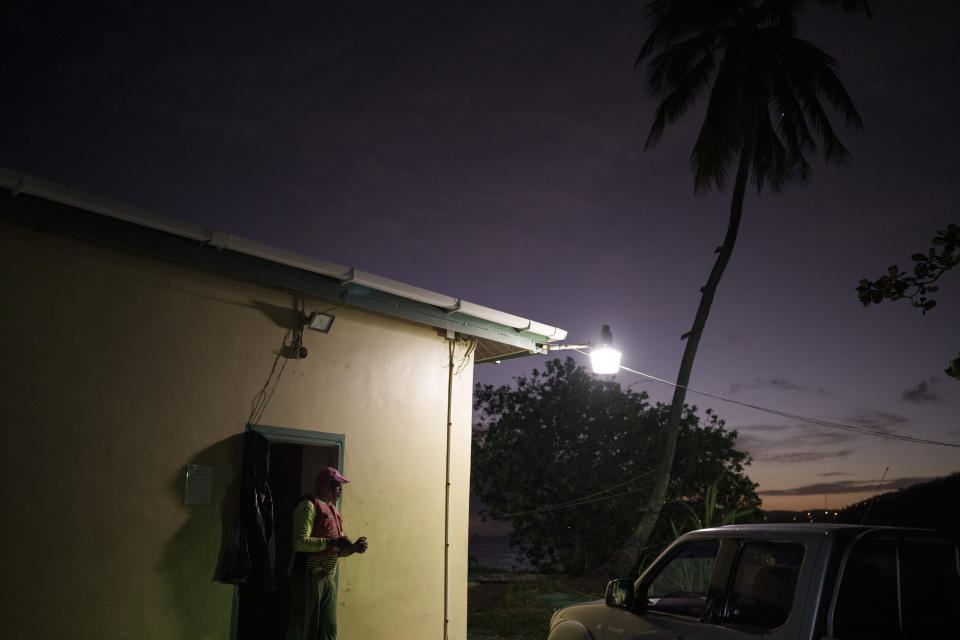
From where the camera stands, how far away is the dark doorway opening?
325 inches

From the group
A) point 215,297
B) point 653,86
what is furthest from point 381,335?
point 653,86

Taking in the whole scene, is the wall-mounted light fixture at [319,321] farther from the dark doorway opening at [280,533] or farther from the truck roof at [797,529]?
the truck roof at [797,529]

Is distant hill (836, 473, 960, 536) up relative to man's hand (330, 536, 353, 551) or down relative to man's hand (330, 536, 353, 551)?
up

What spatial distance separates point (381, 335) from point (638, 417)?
11.8m

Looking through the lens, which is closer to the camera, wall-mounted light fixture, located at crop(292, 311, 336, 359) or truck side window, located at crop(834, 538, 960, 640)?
truck side window, located at crop(834, 538, 960, 640)

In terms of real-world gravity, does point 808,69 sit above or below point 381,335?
above

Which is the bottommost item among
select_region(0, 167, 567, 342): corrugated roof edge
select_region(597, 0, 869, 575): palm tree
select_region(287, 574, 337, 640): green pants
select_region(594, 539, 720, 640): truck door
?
select_region(287, 574, 337, 640): green pants

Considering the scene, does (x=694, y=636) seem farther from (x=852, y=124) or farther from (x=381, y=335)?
(x=852, y=124)

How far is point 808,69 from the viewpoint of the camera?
15.0 m

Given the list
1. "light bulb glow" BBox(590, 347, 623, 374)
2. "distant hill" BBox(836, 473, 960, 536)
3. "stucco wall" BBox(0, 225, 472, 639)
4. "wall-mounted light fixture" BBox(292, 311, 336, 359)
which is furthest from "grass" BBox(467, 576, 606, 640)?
"wall-mounted light fixture" BBox(292, 311, 336, 359)

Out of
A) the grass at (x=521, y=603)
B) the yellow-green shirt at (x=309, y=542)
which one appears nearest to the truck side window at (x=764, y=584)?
the yellow-green shirt at (x=309, y=542)

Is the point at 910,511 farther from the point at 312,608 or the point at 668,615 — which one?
the point at 312,608

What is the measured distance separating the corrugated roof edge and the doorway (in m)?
2.01

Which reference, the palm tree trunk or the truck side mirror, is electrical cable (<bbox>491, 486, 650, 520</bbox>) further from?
the truck side mirror
